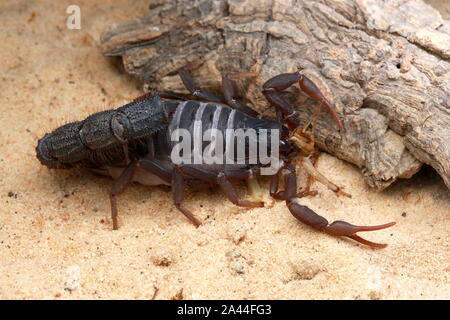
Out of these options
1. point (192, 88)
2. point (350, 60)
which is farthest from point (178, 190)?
point (350, 60)

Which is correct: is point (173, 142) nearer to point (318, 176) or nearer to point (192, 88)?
point (192, 88)

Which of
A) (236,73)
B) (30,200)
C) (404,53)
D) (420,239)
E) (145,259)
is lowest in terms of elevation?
(30,200)

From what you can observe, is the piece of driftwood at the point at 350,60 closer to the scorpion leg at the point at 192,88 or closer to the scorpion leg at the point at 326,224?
the scorpion leg at the point at 192,88

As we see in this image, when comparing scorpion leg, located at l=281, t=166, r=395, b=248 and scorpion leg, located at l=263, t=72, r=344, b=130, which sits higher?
scorpion leg, located at l=263, t=72, r=344, b=130

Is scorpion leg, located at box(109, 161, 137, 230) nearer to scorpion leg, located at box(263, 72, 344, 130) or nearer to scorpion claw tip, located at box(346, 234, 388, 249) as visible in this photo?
scorpion leg, located at box(263, 72, 344, 130)

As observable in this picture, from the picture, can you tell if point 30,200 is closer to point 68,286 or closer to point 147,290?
point 68,286

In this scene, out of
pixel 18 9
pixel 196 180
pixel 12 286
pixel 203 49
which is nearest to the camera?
pixel 12 286

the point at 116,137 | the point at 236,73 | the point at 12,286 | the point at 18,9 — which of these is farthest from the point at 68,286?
the point at 18,9

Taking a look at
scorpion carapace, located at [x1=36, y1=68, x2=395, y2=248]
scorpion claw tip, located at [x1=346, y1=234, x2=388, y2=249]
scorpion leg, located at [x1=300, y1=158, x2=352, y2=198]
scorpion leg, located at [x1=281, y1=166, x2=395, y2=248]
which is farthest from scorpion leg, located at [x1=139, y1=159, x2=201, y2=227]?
scorpion claw tip, located at [x1=346, y1=234, x2=388, y2=249]
